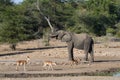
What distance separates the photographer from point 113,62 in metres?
35.0

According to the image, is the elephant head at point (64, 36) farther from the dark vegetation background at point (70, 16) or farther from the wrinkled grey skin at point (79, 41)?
the dark vegetation background at point (70, 16)

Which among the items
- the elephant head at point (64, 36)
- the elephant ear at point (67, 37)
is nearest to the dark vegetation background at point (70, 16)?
the elephant head at point (64, 36)

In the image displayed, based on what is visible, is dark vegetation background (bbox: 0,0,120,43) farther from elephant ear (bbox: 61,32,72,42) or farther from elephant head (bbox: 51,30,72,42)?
elephant ear (bbox: 61,32,72,42)

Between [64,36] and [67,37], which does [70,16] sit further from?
[67,37]

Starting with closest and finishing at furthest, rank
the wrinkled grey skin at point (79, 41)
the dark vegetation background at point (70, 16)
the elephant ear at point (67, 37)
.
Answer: the wrinkled grey skin at point (79, 41) < the elephant ear at point (67, 37) < the dark vegetation background at point (70, 16)

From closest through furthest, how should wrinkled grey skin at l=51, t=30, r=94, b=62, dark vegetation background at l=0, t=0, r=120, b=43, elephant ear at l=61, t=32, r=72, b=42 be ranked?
wrinkled grey skin at l=51, t=30, r=94, b=62, elephant ear at l=61, t=32, r=72, b=42, dark vegetation background at l=0, t=0, r=120, b=43

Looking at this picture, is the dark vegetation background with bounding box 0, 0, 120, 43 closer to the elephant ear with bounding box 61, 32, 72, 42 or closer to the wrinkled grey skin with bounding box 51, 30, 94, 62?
the elephant ear with bounding box 61, 32, 72, 42

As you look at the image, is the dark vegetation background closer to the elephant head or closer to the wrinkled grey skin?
the elephant head

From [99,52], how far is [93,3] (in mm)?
51333

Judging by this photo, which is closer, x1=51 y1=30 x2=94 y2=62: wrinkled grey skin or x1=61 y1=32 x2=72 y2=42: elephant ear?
x1=51 y1=30 x2=94 y2=62: wrinkled grey skin

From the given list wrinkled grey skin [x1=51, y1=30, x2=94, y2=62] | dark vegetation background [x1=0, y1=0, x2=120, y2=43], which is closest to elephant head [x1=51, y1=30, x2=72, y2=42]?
wrinkled grey skin [x1=51, y1=30, x2=94, y2=62]

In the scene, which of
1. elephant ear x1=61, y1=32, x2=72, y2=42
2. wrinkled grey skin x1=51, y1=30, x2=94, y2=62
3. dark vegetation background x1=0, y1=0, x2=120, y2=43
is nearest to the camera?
wrinkled grey skin x1=51, y1=30, x2=94, y2=62

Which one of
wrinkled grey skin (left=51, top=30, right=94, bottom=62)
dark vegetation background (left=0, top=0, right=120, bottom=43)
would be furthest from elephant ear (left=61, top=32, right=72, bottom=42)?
dark vegetation background (left=0, top=0, right=120, bottom=43)

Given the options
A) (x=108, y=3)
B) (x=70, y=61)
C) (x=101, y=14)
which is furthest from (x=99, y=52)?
(x=108, y=3)
